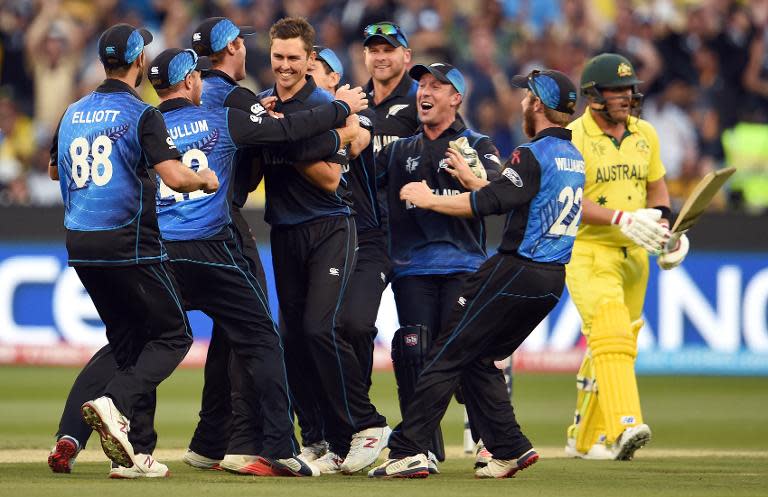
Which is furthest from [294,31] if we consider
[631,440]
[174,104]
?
[631,440]

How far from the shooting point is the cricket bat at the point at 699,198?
9719mm

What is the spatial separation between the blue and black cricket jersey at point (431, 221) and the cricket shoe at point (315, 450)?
123 cm

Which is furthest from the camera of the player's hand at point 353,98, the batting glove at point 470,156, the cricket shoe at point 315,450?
the cricket shoe at point 315,450

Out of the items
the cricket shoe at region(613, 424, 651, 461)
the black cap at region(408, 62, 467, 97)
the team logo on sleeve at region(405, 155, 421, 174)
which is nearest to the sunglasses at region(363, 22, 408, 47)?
the black cap at region(408, 62, 467, 97)

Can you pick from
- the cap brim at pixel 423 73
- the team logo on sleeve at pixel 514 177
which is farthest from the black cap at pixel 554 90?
the cap brim at pixel 423 73

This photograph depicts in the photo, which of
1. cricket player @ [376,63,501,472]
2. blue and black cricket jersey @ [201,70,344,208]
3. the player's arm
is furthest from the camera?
cricket player @ [376,63,501,472]

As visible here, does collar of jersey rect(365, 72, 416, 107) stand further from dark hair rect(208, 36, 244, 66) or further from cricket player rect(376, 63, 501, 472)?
dark hair rect(208, 36, 244, 66)

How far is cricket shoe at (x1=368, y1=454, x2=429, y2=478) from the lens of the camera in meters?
8.73

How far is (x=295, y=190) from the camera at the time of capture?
933 centimetres

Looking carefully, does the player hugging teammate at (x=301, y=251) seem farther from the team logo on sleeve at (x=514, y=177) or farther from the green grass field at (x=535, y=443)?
the green grass field at (x=535, y=443)

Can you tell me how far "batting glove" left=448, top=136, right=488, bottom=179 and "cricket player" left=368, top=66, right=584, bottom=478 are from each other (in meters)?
0.57

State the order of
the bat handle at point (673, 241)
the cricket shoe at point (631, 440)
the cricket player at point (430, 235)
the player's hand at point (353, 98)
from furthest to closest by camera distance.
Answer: the bat handle at point (673, 241) → the cricket shoe at point (631, 440) → the cricket player at point (430, 235) → the player's hand at point (353, 98)

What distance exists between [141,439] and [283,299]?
4.32 feet

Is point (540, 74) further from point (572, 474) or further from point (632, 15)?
point (632, 15)
